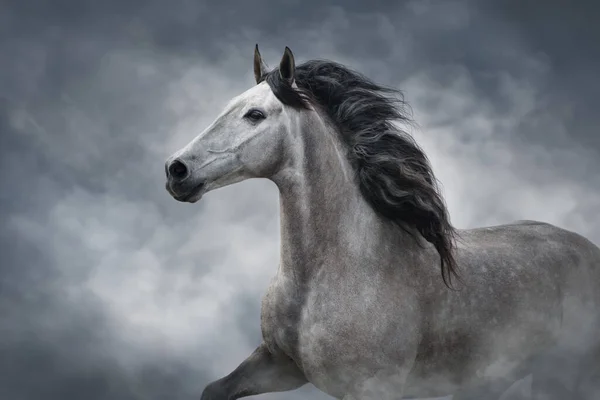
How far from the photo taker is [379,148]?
239 inches

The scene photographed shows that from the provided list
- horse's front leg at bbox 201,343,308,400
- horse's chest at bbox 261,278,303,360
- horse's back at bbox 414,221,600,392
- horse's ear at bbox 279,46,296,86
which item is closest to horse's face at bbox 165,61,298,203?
horse's ear at bbox 279,46,296,86

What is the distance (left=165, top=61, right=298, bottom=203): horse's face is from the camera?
5.42 metres

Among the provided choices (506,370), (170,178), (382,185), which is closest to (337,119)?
(382,185)

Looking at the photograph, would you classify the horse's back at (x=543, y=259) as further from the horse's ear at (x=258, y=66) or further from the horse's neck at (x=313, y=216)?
the horse's ear at (x=258, y=66)

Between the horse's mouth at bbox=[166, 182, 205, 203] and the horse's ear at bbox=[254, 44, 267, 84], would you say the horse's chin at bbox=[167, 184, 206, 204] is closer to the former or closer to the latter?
the horse's mouth at bbox=[166, 182, 205, 203]

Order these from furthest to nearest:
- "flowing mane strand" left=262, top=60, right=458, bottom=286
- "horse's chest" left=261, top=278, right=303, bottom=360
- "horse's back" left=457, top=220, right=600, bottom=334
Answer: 1. "horse's back" left=457, top=220, right=600, bottom=334
2. "flowing mane strand" left=262, top=60, right=458, bottom=286
3. "horse's chest" left=261, top=278, right=303, bottom=360

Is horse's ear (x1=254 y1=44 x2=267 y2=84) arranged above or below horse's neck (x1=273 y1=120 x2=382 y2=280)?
above

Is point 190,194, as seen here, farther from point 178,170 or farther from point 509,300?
point 509,300

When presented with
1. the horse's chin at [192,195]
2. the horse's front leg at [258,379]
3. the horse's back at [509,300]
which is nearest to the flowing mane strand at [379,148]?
the horse's back at [509,300]

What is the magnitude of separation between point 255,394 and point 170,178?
1.75 metres

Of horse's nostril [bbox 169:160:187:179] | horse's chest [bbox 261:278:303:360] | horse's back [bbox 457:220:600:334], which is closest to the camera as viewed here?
horse's nostril [bbox 169:160:187:179]

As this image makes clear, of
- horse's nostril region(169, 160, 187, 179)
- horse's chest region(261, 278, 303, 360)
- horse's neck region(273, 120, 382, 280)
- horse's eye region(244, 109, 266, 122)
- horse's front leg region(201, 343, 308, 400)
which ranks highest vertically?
horse's eye region(244, 109, 266, 122)

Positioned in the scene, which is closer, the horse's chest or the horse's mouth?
the horse's mouth

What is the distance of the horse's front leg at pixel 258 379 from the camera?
6.00 metres
